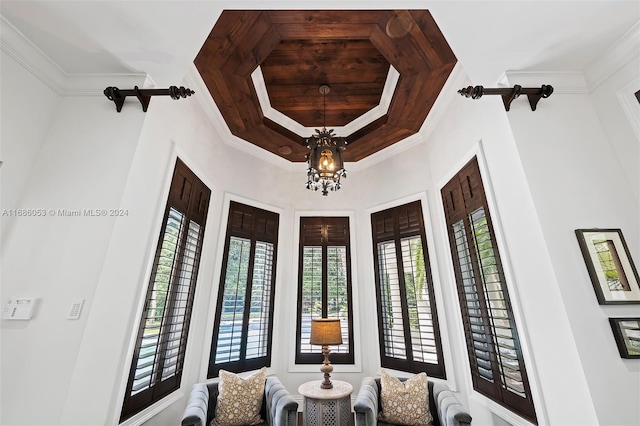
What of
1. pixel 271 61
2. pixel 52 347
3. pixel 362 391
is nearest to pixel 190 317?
pixel 52 347

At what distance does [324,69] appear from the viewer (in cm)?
273

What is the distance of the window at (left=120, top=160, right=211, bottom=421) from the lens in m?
1.92

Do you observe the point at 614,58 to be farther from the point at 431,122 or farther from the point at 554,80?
the point at 431,122

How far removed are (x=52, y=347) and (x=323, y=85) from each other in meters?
2.96

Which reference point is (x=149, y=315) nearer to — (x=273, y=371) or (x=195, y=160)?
(x=195, y=160)

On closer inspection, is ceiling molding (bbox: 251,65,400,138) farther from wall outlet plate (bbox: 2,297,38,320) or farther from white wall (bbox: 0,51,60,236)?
wall outlet plate (bbox: 2,297,38,320)

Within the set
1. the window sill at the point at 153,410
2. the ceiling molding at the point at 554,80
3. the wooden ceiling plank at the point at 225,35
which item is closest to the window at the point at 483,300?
the ceiling molding at the point at 554,80

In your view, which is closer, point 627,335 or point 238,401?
point 627,335

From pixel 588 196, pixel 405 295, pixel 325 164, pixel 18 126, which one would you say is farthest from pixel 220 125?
pixel 588 196

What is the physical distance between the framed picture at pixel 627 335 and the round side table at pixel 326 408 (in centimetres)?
202

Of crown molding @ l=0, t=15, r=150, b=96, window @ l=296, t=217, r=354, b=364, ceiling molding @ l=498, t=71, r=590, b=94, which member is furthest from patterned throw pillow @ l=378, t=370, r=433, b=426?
crown molding @ l=0, t=15, r=150, b=96

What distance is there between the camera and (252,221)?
136 inches

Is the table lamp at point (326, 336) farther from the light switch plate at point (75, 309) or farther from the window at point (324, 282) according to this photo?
the light switch plate at point (75, 309)

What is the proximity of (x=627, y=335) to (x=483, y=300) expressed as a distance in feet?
2.86
